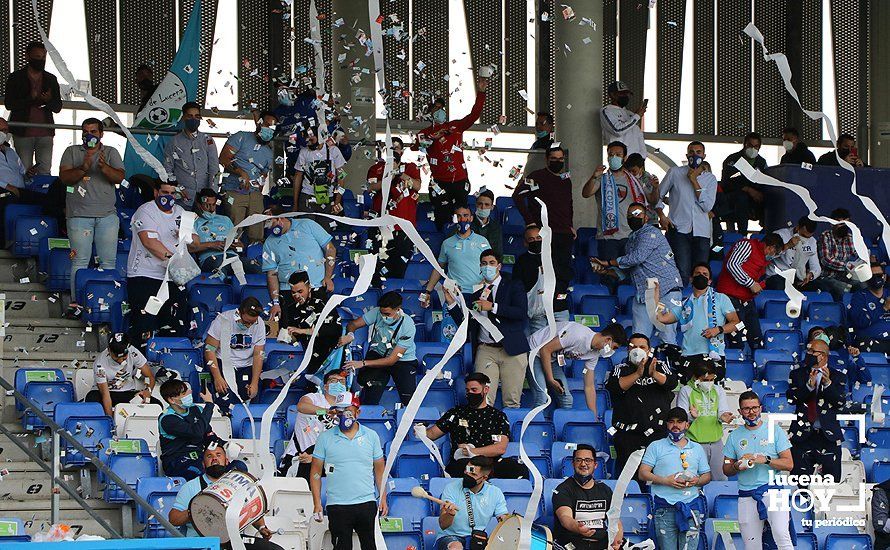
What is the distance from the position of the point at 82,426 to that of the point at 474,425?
2869 millimetres

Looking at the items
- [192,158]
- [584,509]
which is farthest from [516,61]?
[584,509]

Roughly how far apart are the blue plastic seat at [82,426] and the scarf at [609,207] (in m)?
5.90

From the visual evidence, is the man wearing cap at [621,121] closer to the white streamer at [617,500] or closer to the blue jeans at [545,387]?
the blue jeans at [545,387]

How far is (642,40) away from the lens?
21.6m

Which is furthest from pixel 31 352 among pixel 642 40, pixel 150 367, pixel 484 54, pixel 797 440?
pixel 642 40

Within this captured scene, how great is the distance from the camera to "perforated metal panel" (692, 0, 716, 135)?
71.8 ft

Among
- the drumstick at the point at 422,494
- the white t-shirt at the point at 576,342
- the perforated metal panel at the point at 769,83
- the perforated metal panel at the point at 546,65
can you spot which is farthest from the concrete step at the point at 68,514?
the perforated metal panel at the point at 769,83

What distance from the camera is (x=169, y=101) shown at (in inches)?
663

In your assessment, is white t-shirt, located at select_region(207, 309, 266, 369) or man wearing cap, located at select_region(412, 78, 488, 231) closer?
white t-shirt, located at select_region(207, 309, 266, 369)

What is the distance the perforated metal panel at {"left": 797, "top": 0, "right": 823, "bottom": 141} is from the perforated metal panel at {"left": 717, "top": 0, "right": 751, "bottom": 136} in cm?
76

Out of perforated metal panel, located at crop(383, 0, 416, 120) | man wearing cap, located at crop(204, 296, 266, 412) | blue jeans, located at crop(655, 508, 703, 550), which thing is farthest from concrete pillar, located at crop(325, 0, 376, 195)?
blue jeans, located at crop(655, 508, 703, 550)

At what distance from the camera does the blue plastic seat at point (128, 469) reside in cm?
1107

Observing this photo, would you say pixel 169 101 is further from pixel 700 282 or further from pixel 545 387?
pixel 700 282

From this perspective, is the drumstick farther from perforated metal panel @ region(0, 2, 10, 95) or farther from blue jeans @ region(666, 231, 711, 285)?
perforated metal panel @ region(0, 2, 10, 95)
